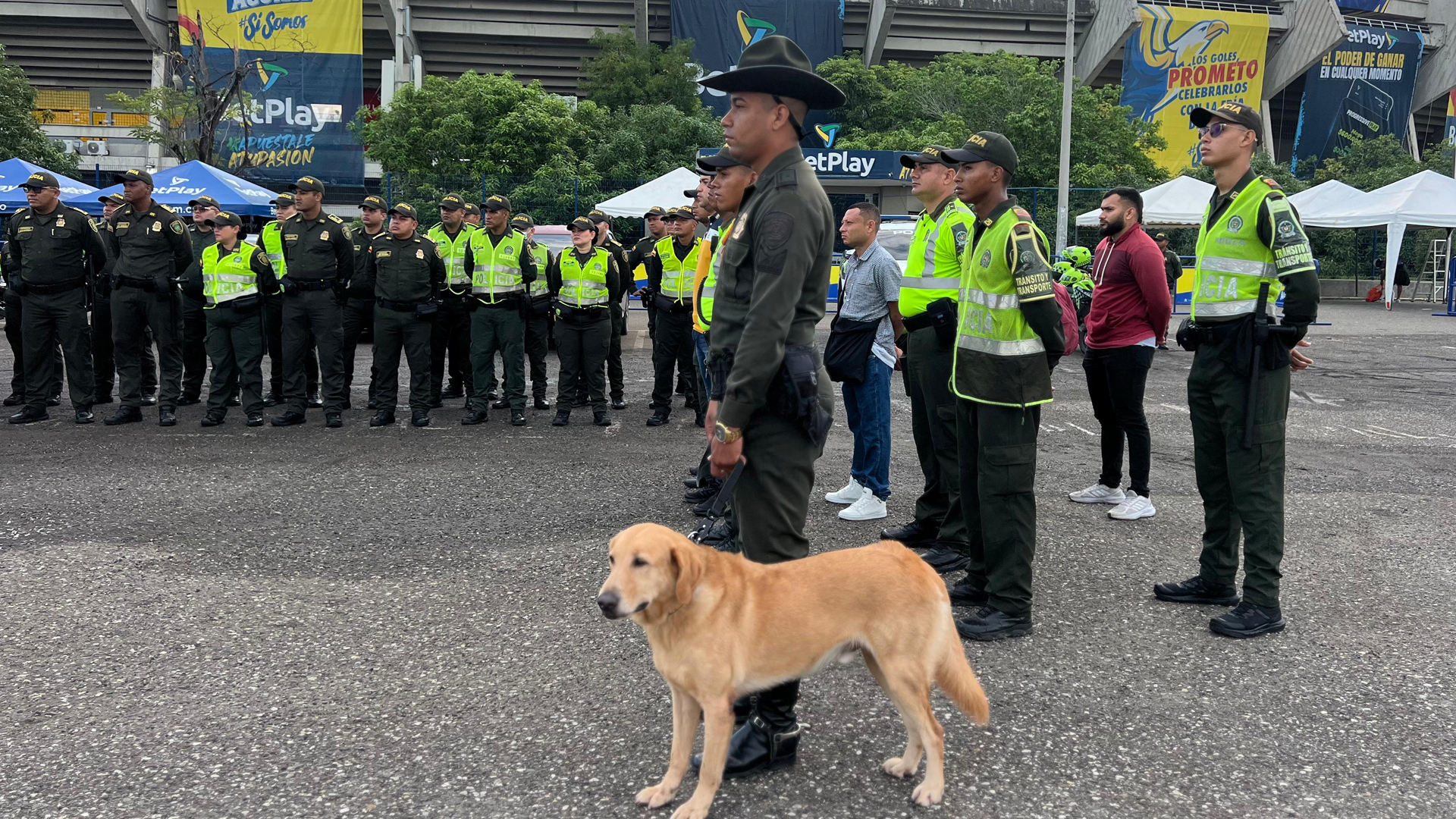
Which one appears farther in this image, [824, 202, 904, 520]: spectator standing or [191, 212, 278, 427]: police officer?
[191, 212, 278, 427]: police officer

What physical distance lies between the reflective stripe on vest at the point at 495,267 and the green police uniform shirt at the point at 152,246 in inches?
102

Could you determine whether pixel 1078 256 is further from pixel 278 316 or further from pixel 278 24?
pixel 278 24

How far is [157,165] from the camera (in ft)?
123

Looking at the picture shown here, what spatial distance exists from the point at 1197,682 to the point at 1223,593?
1.01m

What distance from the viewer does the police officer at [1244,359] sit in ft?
14.4

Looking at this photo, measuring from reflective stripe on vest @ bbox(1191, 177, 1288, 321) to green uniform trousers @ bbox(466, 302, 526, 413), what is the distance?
644cm

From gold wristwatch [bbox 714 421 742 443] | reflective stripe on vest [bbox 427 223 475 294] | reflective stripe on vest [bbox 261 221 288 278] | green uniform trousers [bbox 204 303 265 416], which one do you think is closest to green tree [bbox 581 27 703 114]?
reflective stripe on vest [bbox 427 223 475 294]

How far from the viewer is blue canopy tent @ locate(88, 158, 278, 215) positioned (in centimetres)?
1708

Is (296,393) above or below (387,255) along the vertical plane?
below

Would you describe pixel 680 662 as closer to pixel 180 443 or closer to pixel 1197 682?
pixel 1197 682

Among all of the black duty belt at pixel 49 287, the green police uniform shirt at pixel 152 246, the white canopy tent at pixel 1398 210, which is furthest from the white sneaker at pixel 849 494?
the white canopy tent at pixel 1398 210

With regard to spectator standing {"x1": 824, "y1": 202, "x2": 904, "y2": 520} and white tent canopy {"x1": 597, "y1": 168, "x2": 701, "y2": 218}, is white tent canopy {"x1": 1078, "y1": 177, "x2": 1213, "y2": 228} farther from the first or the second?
spectator standing {"x1": 824, "y1": 202, "x2": 904, "y2": 520}

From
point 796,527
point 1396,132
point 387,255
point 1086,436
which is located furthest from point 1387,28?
point 796,527

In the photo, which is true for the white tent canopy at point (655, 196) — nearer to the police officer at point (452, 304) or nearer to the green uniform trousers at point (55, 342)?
the police officer at point (452, 304)
